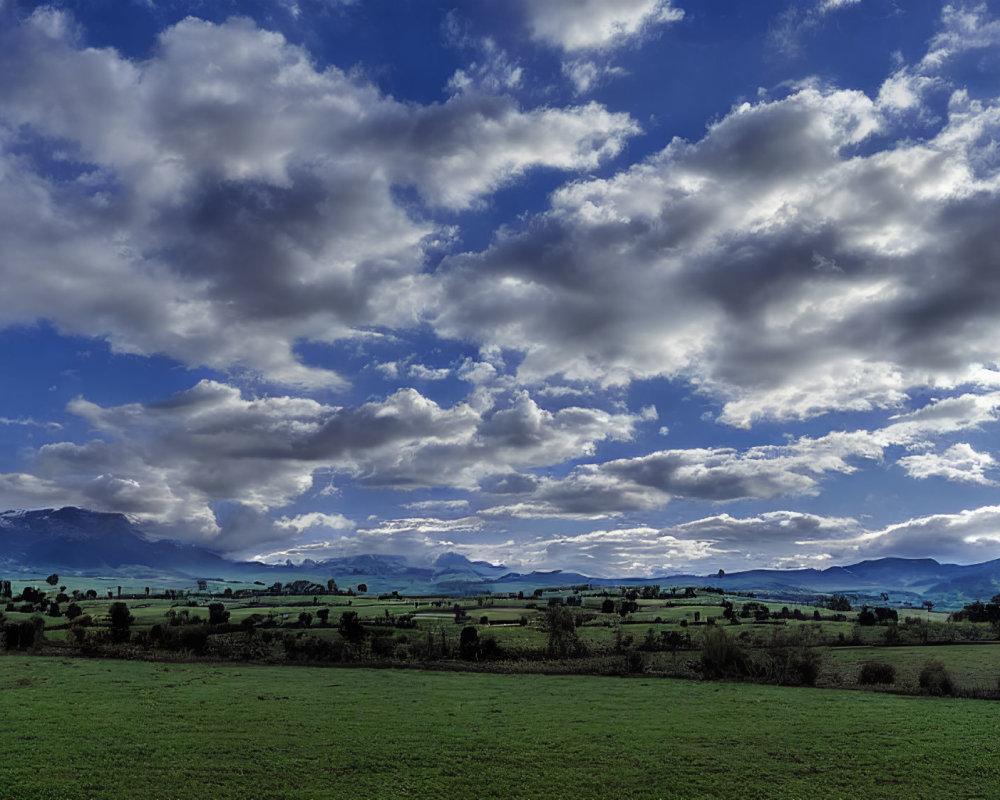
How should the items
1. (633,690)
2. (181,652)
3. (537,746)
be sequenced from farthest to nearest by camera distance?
(181,652) → (633,690) → (537,746)

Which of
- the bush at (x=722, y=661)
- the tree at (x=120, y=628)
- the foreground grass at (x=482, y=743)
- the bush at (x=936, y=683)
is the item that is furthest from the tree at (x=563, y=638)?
the tree at (x=120, y=628)

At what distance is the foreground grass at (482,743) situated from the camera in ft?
135

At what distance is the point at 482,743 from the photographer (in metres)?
50.2

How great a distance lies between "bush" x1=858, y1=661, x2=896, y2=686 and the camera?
8588 centimetres

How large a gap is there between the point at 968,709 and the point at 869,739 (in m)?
22.5

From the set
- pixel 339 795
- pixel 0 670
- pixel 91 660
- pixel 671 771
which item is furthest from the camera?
pixel 91 660

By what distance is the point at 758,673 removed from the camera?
302 feet

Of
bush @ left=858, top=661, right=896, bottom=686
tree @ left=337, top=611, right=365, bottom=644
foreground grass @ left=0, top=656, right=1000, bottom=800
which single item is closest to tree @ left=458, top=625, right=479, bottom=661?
tree @ left=337, top=611, right=365, bottom=644

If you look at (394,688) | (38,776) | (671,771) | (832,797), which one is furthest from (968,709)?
(38,776)

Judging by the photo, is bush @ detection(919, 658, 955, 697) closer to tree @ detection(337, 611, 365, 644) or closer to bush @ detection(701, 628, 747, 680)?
bush @ detection(701, 628, 747, 680)

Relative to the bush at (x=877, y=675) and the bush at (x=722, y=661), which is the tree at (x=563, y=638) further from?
the bush at (x=877, y=675)

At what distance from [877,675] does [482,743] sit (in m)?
63.2

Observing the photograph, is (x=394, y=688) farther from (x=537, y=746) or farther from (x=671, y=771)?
(x=671, y=771)

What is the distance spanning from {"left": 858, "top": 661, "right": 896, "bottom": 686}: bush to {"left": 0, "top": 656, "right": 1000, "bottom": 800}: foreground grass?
38.8 feet
